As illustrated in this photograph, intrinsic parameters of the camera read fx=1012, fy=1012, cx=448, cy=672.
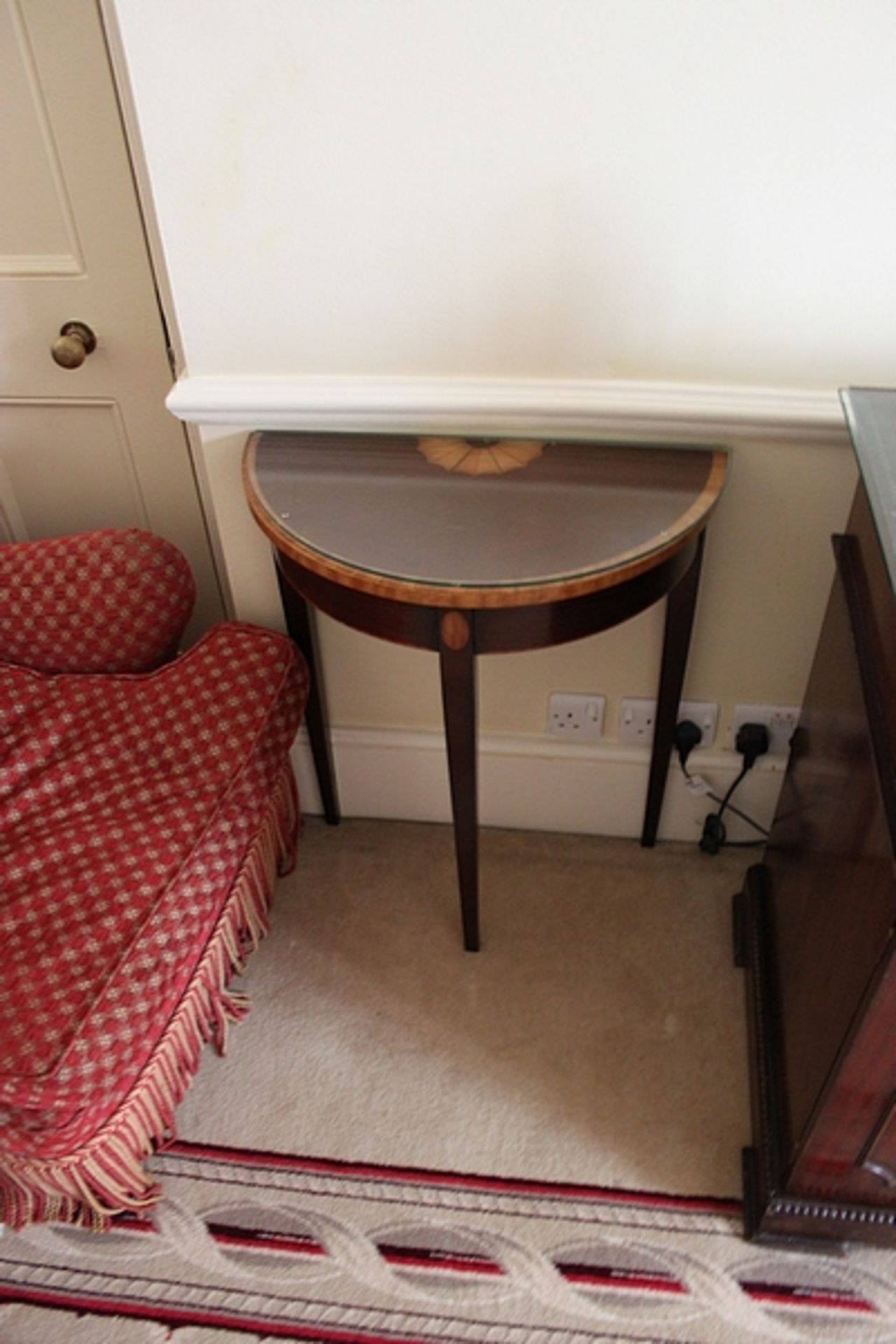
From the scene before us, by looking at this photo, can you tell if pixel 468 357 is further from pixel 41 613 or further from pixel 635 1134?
pixel 635 1134

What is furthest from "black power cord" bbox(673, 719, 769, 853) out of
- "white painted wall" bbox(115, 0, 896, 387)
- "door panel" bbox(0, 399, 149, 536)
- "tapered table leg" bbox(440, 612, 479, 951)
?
"door panel" bbox(0, 399, 149, 536)

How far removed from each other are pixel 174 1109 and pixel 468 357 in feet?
3.66

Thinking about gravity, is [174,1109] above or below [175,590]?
below

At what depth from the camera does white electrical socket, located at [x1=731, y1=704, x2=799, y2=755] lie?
159 cm

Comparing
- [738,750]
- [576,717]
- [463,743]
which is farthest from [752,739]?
[463,743]

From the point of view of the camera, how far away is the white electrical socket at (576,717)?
1612 millimetres

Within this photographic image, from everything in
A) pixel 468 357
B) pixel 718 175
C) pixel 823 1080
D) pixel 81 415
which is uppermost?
pixel 718 175

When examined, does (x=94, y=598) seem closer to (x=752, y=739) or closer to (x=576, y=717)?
(x=576, y=717)

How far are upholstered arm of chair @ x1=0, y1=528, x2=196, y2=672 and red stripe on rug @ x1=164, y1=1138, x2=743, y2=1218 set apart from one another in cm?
71

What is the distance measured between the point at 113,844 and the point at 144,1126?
14.1 inches

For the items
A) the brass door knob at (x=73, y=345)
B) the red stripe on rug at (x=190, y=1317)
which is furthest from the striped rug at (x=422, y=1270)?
the brass door knob at (x=73, y=345)

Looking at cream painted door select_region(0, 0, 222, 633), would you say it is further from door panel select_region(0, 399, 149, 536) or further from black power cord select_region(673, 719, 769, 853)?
black power cord select_region(673, 719, 769, 853)

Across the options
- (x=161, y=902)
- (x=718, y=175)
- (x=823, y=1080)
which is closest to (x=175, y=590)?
(x=161, y=902)

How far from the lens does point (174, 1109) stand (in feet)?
4.70
